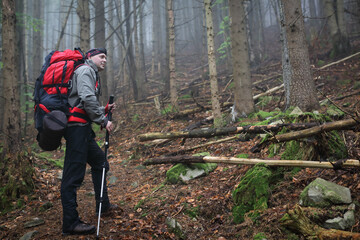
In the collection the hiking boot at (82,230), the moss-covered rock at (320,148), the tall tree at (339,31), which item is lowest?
the hiking boot at (82,230)

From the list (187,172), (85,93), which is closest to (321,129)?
(187,172)

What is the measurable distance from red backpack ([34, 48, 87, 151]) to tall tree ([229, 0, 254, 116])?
629cm

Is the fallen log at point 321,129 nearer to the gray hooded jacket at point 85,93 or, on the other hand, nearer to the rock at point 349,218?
the rock at point 349,218

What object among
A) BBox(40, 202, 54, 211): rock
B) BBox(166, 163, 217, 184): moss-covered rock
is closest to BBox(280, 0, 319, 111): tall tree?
BBox(166, 163, 217, 184): moss-covered rock

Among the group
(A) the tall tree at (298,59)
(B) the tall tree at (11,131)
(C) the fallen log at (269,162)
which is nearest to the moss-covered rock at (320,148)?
(C) the fallen log at (269,162)

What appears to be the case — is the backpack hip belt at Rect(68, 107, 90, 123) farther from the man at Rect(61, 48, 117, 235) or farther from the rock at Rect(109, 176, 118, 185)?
the rock at Rect(109, 176, 118, 185)

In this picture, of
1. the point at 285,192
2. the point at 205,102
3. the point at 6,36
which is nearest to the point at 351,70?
the point at 205,102

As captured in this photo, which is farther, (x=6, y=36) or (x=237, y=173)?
(x=6, y=36)

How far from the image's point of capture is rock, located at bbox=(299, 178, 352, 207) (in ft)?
10.1

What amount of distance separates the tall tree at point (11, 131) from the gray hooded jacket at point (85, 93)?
7.83ft

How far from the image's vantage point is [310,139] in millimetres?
4152

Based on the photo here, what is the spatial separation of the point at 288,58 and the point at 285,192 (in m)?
5.60

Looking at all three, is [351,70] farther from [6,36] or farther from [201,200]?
[6,36]

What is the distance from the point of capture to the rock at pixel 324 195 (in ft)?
10.1
